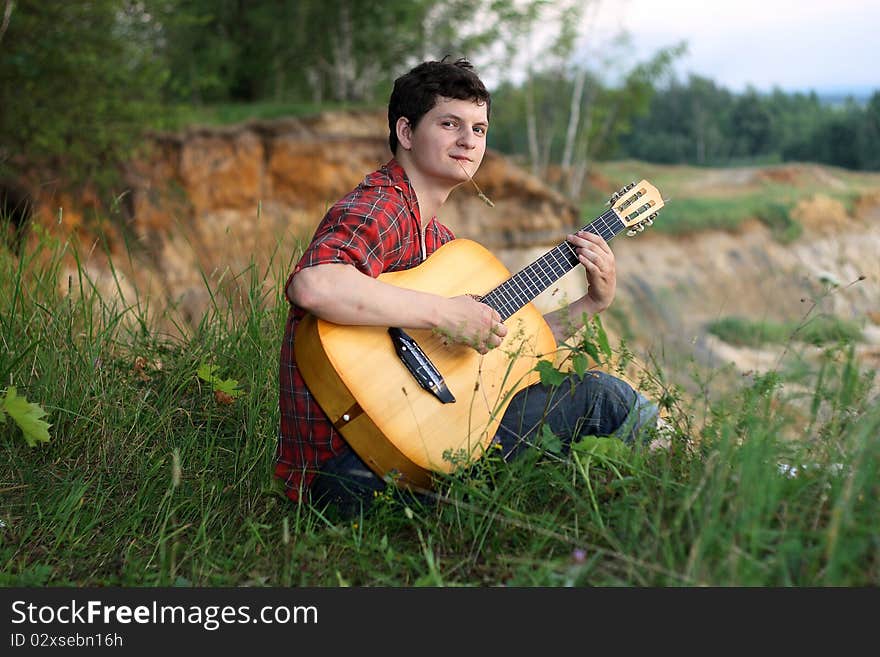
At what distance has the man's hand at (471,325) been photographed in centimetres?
228

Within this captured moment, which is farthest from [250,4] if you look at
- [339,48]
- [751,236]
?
[751,236]

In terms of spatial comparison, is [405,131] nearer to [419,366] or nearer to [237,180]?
[419,366]

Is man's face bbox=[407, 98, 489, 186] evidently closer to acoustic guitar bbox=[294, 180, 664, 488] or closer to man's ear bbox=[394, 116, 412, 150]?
man's ear bbox=[394, 116, 412, 150]

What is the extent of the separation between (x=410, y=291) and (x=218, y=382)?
1003mm

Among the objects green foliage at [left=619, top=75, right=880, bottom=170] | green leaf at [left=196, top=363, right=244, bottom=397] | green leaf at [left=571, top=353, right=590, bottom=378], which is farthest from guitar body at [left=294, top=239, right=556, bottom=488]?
green foliage at [left=619, top=75, right=880, bottom=170]

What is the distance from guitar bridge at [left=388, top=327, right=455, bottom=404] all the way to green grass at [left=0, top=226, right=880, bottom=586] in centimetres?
23

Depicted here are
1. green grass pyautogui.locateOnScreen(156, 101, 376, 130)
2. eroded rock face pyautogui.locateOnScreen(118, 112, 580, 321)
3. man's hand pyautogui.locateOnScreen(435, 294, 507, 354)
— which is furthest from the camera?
green grass pyautogui.locateOnScreen(156, 101, 376, 130)

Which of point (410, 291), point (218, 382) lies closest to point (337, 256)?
point (410, 291)

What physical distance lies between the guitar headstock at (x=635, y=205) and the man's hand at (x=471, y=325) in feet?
1.94

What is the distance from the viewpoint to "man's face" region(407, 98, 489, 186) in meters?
2.52

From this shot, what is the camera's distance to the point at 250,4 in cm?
1211

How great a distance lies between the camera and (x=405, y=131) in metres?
2.57

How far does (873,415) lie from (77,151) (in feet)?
26.8

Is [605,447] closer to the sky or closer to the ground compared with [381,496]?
closer to the sky
